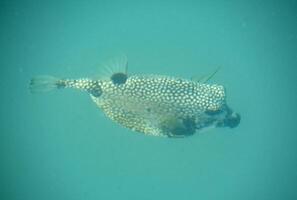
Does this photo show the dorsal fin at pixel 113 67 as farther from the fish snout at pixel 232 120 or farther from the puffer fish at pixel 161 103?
the fish snout at pixel 232 120

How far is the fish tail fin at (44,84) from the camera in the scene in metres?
6.95

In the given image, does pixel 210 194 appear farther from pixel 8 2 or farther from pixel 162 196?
pixel 8 2

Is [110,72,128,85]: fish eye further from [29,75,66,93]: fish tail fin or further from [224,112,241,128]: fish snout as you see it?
[224,112,241,128]: fish snout

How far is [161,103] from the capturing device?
6.15 metres

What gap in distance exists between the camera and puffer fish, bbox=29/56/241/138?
5895 millimetres

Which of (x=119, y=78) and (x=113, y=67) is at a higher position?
(x=113, y=67)

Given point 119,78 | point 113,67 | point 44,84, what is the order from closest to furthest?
point 119,78 < point 113,67 < point 44,84

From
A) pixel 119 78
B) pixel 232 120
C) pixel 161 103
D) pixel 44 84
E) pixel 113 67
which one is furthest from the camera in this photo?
pixel 44 84

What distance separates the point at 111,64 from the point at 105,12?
25.3 metres

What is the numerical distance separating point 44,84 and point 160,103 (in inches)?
87.1

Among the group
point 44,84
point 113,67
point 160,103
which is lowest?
point 160,103

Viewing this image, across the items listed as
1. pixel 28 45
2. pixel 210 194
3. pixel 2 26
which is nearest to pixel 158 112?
pixel 210 194

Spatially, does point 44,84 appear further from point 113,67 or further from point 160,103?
point 160,103

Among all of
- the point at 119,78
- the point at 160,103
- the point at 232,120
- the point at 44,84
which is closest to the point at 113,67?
the point at 119,78
